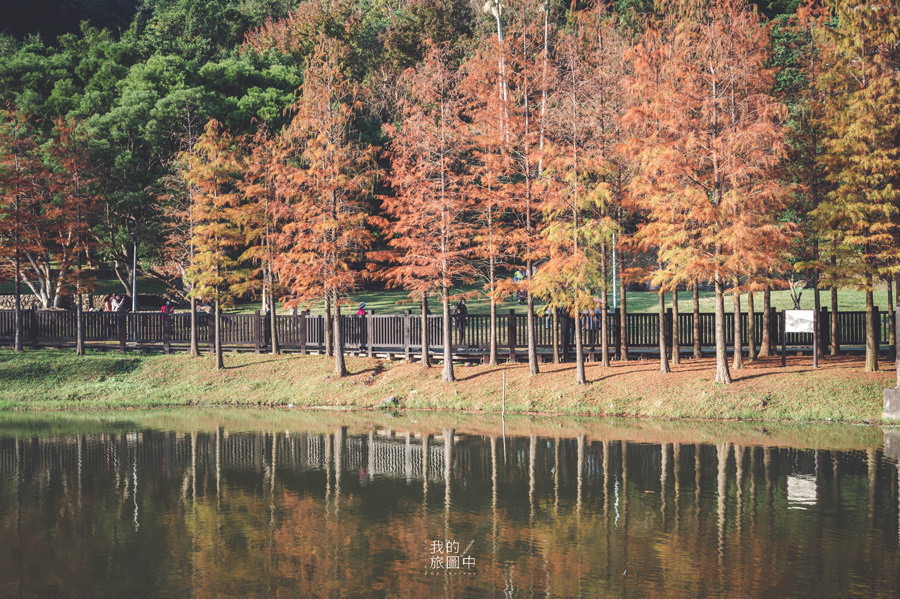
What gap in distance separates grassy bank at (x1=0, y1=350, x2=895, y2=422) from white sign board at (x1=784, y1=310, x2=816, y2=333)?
130 cm

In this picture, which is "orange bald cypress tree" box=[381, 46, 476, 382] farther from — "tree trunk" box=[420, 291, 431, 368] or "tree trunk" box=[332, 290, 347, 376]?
"tree trunk" box=[332, 290, 347, 376]

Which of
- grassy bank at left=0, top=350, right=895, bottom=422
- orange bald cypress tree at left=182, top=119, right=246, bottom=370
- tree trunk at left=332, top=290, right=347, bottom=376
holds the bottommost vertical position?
grassy bank at left=0, top=350, right=895, bottom=422

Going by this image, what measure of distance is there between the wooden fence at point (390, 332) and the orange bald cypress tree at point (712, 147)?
3863mm

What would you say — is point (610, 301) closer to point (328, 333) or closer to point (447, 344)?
point (328, 333)

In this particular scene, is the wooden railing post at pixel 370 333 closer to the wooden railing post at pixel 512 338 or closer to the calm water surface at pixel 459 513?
the wooden railing post at pixel 512 338

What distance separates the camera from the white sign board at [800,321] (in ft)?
79.1

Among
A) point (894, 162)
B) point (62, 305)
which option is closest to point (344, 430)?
point (894, 162)

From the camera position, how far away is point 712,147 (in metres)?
23.7

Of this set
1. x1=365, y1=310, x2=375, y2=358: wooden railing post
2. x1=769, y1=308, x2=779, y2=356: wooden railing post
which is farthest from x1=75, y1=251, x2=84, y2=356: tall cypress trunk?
x1=769, y1=308, x2=779, y2=356: wooden railing post

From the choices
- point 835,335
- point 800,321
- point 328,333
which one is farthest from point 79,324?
point 835,335

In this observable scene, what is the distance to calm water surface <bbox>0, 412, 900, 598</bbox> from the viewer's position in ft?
33.7

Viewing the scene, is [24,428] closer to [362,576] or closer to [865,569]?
[362,576]

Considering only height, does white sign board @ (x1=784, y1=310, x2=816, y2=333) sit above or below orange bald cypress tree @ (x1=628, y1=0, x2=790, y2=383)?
below

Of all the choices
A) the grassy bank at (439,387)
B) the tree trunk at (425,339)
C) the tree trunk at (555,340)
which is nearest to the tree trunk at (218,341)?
the grassy bank at (439,387)
